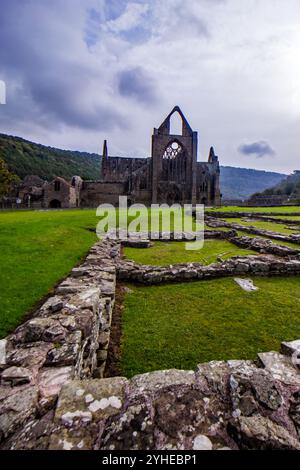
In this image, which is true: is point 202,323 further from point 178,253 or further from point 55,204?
point 55,204

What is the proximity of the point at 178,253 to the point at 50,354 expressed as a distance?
27.6 feet

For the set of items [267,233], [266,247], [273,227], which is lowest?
[266,247]

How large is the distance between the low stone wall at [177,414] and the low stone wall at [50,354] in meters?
0.20

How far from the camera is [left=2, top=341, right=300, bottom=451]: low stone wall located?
180 centimetres

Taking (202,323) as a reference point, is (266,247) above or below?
above

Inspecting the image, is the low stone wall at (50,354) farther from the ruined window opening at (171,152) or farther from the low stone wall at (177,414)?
the ruined window opening at (171,152)

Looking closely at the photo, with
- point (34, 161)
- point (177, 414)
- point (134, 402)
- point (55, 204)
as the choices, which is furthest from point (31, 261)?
point (34, 161)

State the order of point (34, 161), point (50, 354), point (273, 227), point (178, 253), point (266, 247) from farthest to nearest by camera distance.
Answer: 1. point (34, 161)
2. point (273, 227)
3. point (178, 253)
4. point (266, 247)
5. point (50, 354)

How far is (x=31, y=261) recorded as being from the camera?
839 centimetres

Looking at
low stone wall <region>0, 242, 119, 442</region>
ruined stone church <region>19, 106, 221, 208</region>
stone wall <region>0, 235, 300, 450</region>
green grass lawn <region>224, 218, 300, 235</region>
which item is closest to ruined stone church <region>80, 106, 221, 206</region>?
ruined stone church <region>19, 106, 221, 208</region>

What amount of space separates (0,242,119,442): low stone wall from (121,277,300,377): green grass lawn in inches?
26.5

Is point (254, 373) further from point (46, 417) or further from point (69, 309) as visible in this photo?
point (69, 309)

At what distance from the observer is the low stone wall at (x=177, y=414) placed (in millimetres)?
1800

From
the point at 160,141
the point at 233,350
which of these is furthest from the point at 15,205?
the point at 233,350
